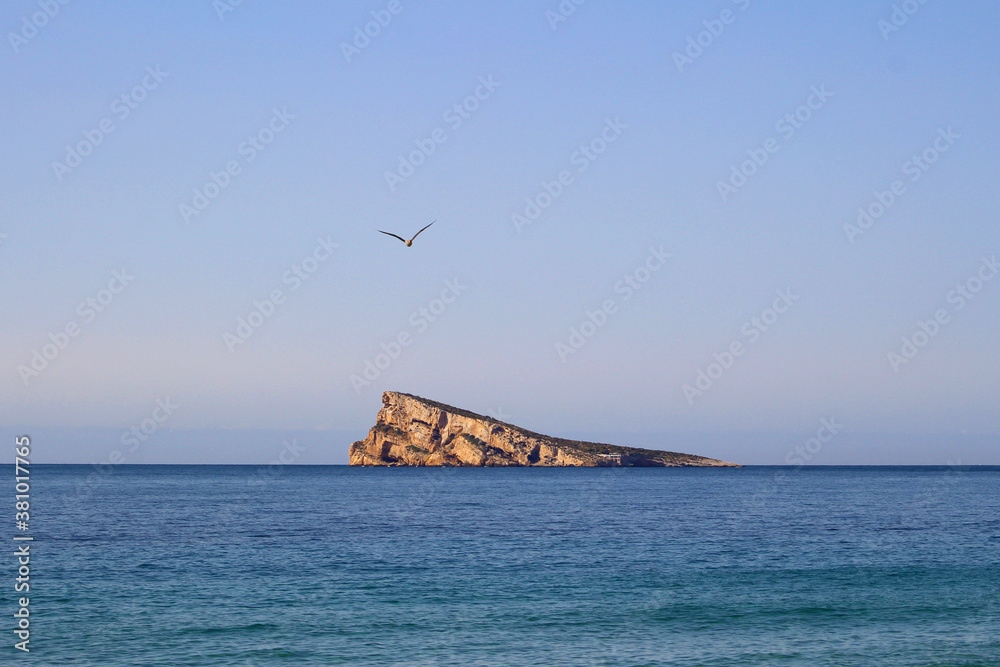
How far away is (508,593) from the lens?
1848 inches

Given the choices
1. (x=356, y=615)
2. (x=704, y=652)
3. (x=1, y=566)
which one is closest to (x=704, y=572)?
(x=704, y=652)

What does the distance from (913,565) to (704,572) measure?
15127 millimetres

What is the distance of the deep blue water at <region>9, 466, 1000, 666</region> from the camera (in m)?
35.4

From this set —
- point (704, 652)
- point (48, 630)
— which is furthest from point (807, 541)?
point (48, 630)

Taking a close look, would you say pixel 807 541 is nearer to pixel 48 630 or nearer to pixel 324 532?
pixel 324 532

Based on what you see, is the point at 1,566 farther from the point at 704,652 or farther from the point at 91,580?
the point at 704,652

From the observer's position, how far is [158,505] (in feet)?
379

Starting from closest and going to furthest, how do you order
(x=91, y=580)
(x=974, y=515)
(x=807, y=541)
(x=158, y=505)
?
(x=91, y=580) → (x=807, y=541) → (x=974, y=515) → (x=158, y=505)

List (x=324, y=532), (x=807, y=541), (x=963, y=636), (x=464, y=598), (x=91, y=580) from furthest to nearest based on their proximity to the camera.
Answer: (x=324, y=532) < (x=807, y=541) < (x=91, y=580) < (x=464, y=598) < (x=963, y=636)

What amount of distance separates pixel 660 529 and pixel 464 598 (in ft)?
135

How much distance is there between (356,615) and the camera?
41.4 metres

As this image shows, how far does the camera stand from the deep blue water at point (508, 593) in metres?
35.4

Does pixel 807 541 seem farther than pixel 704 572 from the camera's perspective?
Yes

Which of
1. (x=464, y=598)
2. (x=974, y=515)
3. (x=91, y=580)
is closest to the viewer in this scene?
(x=464, y=598)
